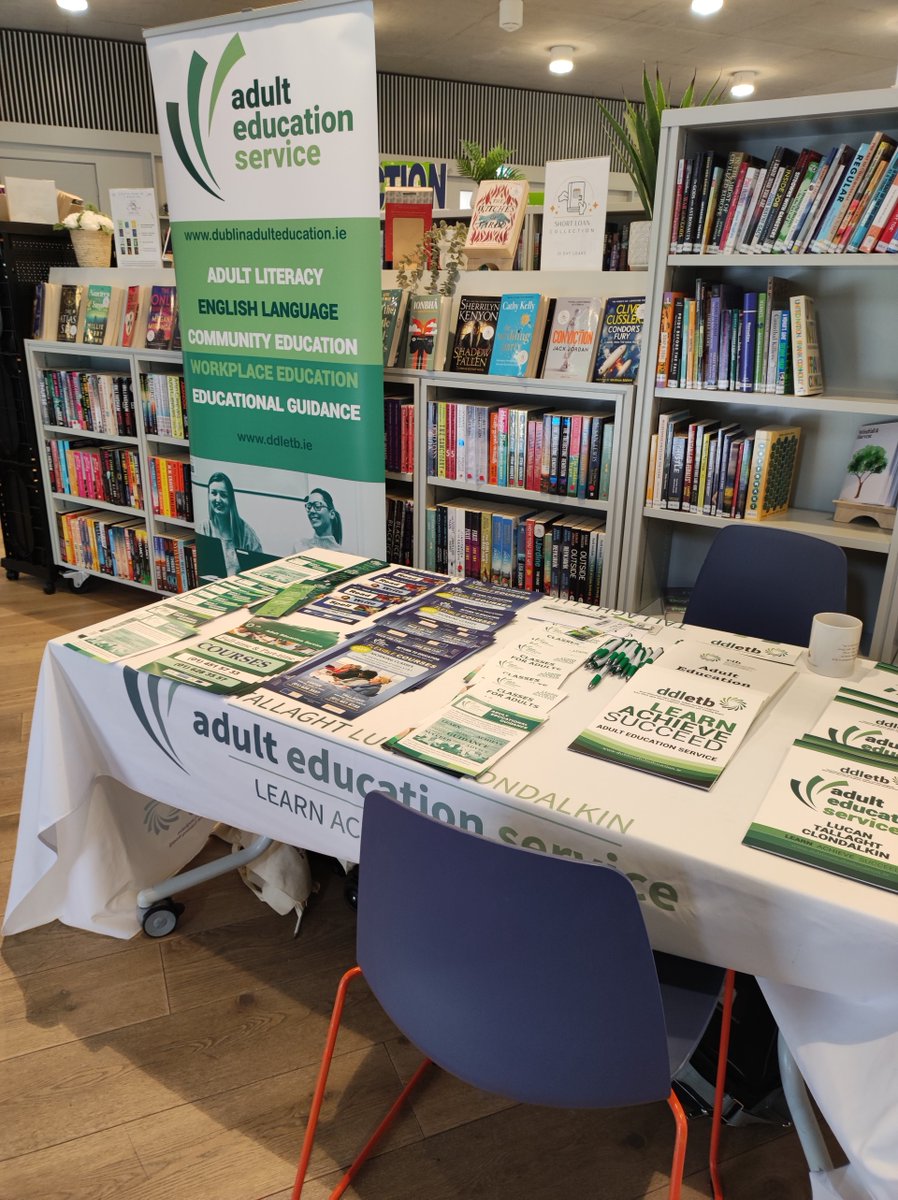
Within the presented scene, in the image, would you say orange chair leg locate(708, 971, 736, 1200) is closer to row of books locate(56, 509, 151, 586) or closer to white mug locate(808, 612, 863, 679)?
white mug locate(808, 612, 863, 679)

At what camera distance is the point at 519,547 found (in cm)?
299

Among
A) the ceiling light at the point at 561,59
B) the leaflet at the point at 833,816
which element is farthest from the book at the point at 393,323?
the ceiling light at the point at 561,59

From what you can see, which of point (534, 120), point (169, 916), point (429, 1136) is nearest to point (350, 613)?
point (169, 916)

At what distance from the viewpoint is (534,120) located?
29.2 ft

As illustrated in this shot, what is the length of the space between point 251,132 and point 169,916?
7.97ft

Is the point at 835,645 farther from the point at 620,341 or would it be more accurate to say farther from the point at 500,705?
the point at 620,341

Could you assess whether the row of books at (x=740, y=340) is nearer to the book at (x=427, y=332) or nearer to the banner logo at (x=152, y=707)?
the book at (x=427, y=332)

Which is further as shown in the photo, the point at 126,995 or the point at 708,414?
the point at 708,414

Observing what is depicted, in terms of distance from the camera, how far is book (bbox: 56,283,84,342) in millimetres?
4062

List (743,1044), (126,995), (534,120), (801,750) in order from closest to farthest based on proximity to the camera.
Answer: (801,750), (743,1044), (126,995), (534,120)

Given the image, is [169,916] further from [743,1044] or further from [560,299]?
[560,299]

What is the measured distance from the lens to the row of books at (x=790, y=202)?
83.3 inches

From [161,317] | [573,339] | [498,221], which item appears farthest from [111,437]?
[573,339]

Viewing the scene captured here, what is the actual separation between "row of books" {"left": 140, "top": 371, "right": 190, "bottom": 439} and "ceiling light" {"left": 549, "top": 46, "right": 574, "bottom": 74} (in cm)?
532
